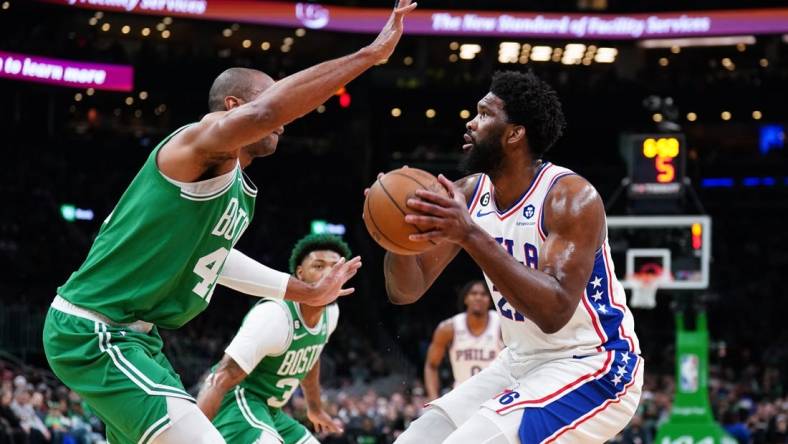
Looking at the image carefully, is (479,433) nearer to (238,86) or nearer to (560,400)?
(560,400)

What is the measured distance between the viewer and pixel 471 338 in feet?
36.0

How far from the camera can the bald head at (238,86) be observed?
16.8 feet

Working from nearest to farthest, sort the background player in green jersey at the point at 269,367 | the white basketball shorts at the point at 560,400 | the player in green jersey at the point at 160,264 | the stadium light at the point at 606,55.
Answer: the player in green jersey at the point at 160,264 < the white basketball shorts at the point at 560,400 < the background player in green jersey at the point at 269,367 < the stadium light at the point at 606,55

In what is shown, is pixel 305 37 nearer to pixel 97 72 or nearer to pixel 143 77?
pixel 143 77

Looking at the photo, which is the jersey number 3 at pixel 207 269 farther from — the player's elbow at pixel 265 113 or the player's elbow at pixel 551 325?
the player's elbow at pixel 551 325

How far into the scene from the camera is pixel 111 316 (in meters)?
4.59

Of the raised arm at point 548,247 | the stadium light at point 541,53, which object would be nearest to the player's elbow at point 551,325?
the raised arm at point 548,247

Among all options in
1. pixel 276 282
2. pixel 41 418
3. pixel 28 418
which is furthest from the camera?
pixel 41 418

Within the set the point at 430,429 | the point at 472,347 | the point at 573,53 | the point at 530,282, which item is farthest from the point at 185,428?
the point at 573,53

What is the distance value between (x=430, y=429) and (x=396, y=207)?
115cm

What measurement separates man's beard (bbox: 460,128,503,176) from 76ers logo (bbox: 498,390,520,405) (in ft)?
3.39

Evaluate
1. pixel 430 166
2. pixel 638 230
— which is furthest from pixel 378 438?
pixel 430 166

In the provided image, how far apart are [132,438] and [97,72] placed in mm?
21098

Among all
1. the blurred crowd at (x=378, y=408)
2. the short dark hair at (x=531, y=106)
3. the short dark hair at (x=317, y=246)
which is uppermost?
the short dark hair at (x=531, y=106)
